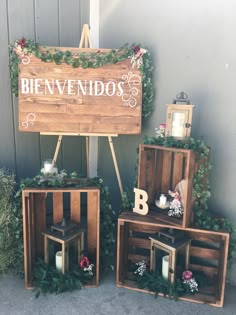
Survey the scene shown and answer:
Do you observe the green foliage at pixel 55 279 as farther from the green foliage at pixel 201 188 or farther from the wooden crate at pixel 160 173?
the green foliage at pixel 201 188

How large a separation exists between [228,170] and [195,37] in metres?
0.85

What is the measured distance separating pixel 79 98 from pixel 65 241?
0.93 m

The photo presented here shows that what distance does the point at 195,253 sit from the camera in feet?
6.79

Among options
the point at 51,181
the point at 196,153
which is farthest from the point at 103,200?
the point at 196,153

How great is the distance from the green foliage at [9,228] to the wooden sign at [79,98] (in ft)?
1.35

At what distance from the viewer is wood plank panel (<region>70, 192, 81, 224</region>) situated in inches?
84.0

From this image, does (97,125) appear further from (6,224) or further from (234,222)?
(234,222)

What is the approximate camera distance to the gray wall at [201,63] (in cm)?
194

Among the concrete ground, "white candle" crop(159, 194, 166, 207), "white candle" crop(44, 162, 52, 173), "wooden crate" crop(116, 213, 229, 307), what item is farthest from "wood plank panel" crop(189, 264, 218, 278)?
"white candle" crop(44, 162, 52, 173)

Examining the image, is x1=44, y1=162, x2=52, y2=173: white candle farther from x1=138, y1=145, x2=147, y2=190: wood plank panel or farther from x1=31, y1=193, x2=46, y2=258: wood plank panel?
x1=138, y1=145, x2=147, y2=190: wood plank panel

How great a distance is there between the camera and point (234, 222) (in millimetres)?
2039

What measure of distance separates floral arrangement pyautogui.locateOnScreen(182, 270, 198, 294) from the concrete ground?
0.08 metres

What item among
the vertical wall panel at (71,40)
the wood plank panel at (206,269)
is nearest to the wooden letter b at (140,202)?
the wood plank panel at (206,269)

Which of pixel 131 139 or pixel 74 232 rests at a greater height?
pixel 131 139
